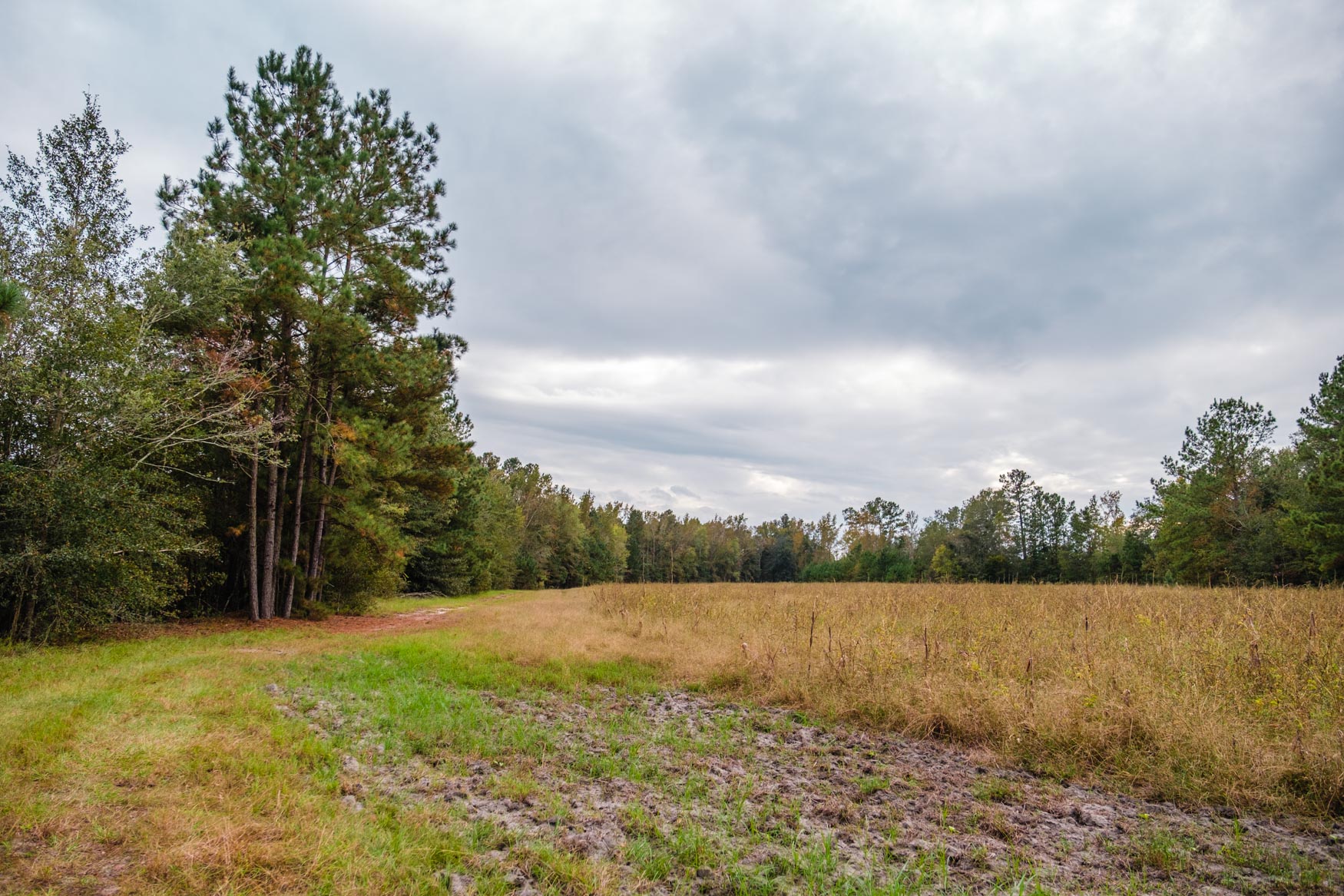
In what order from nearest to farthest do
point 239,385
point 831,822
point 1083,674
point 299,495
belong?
point 831,822
point 1083,674
point 239,385
point 299,495

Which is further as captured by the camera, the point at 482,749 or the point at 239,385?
the point at 239,385

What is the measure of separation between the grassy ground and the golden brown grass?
53 mm

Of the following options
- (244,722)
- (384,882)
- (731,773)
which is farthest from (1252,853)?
(244,722)

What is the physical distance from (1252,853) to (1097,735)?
5.43 ft

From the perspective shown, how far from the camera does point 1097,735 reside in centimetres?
507

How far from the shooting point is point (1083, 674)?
19.6 ft

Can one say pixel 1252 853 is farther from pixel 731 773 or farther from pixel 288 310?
pixel 288 310

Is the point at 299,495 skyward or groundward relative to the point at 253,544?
skyward

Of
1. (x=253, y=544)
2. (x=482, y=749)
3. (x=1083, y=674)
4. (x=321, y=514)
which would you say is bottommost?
(x=482, y=749)

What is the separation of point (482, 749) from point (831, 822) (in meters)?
3.06

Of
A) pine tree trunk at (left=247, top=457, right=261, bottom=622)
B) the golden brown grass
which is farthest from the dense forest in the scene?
the golden brown grass

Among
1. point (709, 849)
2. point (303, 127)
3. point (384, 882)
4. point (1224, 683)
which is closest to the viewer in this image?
point (384, 882)

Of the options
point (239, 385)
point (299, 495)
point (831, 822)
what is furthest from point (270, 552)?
point (831, 822)

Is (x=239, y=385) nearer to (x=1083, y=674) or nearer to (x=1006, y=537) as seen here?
(x=1083, y=674)
